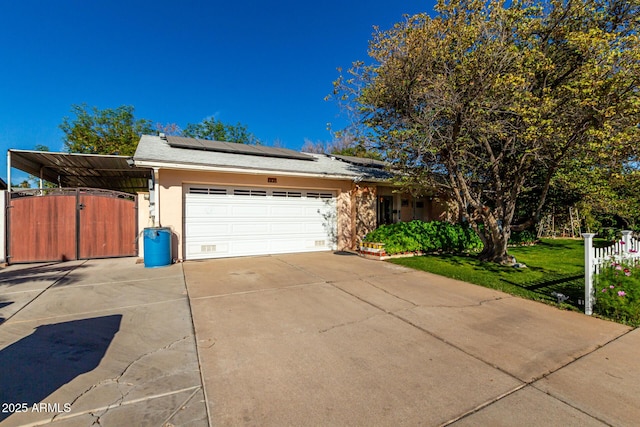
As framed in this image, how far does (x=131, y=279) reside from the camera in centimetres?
580

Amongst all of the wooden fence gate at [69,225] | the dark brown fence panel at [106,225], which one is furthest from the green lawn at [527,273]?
the wooden fence gate at [69,225]

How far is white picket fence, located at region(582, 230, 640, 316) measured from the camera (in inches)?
159

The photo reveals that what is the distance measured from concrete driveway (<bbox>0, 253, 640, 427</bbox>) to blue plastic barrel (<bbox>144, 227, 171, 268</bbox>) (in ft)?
6.10

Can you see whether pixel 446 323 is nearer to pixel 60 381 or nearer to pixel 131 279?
pixel 60 381

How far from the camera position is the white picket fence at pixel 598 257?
4047 mm

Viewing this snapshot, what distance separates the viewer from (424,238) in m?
9.27

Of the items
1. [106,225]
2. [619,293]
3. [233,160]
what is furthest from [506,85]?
[106,225]

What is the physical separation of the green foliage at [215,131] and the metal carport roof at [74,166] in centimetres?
1160

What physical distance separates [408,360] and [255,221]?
6.83 metres

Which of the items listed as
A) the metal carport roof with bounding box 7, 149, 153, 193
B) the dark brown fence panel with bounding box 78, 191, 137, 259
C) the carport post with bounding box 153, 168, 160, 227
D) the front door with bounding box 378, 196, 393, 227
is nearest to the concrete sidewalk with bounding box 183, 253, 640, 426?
the carport post with bounding box 153, 168, 160, 227

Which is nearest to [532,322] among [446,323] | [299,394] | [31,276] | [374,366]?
[446,323]

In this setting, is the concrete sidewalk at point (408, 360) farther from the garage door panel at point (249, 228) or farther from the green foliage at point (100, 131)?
the green foliage at point (100, 131)

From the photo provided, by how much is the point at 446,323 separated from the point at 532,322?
1.18 meters

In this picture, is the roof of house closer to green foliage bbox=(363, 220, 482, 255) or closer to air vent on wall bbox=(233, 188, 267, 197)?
air vent on wall bbox=(233, 188, 267, 197)
